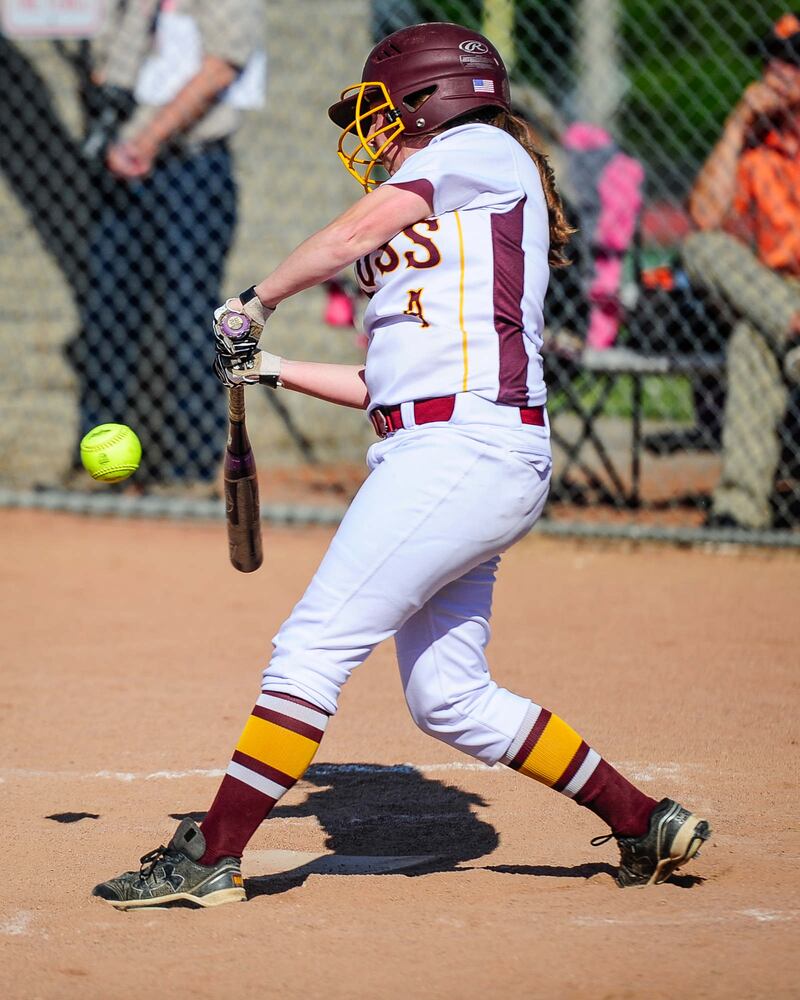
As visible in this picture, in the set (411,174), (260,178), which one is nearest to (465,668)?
(411,174)

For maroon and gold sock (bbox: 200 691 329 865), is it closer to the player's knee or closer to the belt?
the player's knee

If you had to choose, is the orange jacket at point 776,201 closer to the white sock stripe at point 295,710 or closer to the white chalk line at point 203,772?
the white chalk line at point 203,772

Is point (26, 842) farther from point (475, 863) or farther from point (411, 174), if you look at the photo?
point (411, 174)

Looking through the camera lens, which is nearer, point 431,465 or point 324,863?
point 431,465

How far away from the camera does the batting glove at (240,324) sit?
2902mm

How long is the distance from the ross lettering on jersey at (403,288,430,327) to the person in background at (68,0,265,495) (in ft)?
14.5

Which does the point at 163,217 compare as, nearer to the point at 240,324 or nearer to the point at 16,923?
the point at 240,324

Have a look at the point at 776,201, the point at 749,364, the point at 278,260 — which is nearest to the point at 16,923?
the point at 749,364

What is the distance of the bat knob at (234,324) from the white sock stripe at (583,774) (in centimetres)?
112

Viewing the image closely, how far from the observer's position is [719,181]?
666 centimetres

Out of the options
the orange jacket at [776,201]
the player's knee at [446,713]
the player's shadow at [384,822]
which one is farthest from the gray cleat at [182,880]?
the orange jacket at [776,201]

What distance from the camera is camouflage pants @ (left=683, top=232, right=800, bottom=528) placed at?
21.1 ft

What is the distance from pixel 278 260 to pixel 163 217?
0.96 metres

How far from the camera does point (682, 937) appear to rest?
2.69 m
